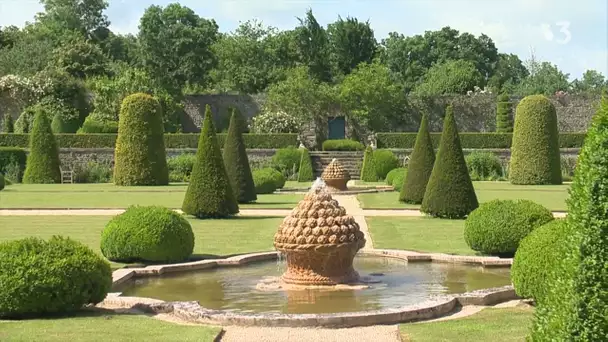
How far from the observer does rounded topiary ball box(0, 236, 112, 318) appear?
30.0 feet

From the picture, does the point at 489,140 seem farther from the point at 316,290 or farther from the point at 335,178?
the point at 316,290

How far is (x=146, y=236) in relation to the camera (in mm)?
13180

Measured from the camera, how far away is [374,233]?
→ 18.3m

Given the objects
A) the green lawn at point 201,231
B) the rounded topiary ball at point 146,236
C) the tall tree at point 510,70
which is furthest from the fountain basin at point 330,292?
the tall tree at point 510,70

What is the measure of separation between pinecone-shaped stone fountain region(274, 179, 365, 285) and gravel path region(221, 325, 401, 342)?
8.31ft

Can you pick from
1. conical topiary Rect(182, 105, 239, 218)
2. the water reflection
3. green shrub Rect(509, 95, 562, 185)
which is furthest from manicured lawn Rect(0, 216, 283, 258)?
green shrub Rect(509, 95, 562, 185)

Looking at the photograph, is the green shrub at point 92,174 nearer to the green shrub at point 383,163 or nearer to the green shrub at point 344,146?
the green shrub at point 383,163

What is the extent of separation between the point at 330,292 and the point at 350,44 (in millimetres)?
55602

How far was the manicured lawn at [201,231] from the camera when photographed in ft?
52.9

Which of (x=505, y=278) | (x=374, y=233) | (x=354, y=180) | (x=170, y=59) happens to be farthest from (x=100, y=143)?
(x=505, y=278)

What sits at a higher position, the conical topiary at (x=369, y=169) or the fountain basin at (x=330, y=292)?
the conical topiary at (x=369, y=169)

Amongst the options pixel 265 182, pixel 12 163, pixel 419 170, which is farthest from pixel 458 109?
pixel 419 170

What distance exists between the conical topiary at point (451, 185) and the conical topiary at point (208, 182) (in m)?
4.76

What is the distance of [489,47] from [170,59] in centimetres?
3097
